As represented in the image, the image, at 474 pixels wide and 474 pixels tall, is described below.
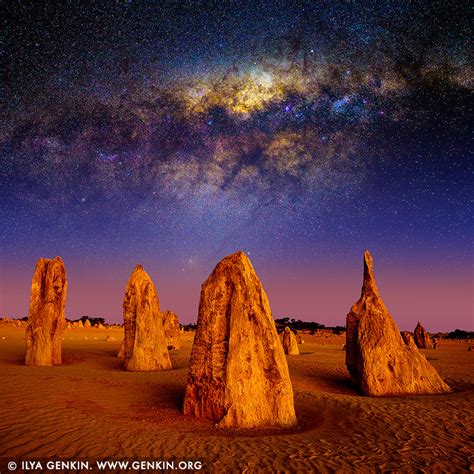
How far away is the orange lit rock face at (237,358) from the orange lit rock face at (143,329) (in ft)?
25.4

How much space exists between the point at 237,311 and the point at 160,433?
301 centimetres

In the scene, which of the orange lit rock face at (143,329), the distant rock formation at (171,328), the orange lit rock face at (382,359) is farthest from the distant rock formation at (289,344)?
the orange lit rock face at (382,359)

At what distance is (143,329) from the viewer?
1595cm

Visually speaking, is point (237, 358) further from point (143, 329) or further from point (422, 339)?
point (422, 339)

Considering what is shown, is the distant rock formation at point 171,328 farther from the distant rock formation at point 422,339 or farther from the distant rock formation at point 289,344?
the distant rock formation at point 422,339

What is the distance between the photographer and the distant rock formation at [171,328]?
2724 centimetres

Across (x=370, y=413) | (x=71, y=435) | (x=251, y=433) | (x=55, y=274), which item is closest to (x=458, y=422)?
(x=370, y=413)

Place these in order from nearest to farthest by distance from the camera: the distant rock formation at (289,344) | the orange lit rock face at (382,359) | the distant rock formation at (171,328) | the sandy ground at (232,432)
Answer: the sandy ground at (232,432) → the orange lit rock face at (382,359) → the distant rock formation at (289,344) → the distant rock formation at (171,328)

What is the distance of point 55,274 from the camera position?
55.1 ft

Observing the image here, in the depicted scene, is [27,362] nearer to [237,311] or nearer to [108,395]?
[108,395]

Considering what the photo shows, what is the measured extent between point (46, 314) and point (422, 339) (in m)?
31.2

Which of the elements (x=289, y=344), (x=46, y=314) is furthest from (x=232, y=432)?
(x=289, y=344)

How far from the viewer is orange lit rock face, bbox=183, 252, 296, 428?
798 centimetres

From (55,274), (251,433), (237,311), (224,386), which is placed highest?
(55,274)
